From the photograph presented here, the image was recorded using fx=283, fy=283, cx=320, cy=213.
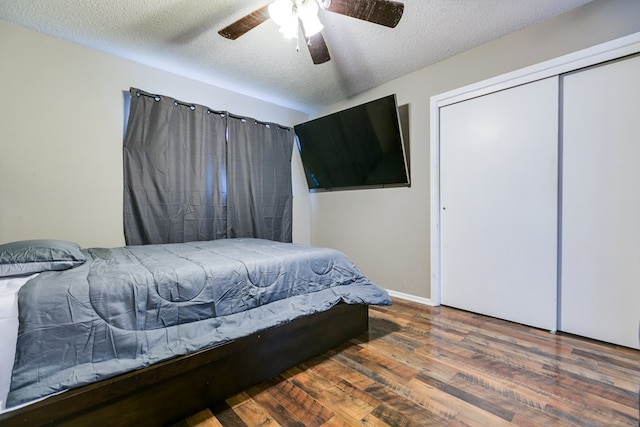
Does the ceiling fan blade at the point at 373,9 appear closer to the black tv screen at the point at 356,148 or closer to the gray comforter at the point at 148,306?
the black tv screen at the point at 356,148

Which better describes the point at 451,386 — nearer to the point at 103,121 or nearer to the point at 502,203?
the point at 502,203

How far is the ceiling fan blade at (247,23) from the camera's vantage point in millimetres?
1633

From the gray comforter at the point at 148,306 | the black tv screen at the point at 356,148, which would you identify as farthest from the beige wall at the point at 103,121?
the gray comforter at the point at 148,306

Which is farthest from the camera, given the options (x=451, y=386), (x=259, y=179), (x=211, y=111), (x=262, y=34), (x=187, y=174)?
(x=259, y=179)

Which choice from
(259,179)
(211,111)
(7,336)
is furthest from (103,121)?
(7,336)

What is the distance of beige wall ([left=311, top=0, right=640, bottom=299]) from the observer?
6.48ft

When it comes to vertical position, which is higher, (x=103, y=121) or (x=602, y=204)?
(x=103, y=121)

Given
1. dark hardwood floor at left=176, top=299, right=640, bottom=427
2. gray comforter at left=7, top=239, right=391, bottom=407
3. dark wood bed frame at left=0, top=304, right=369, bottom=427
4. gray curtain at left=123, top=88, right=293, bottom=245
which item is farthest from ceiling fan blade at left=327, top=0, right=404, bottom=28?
dark hardwood floor at left=176, top=299, right=640, bottom=427

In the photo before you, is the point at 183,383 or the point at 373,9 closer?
the point at 183,383

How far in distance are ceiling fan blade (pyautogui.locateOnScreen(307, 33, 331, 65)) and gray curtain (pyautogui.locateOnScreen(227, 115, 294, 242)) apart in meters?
1.52

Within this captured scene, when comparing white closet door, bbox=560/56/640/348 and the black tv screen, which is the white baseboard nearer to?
white closet door, bbox=560/56/640/348

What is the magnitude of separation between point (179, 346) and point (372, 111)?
2570 mm

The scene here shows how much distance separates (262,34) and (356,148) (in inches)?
56.8

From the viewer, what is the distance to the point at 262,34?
224cm
